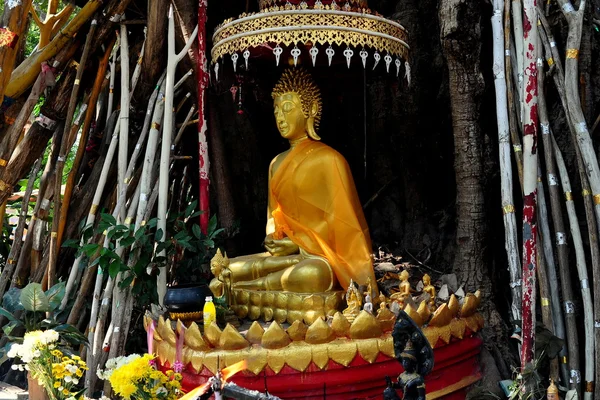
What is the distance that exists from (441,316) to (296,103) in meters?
1.77

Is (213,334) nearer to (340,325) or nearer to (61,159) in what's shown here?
(340,325)

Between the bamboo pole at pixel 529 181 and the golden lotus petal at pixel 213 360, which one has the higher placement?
the bamboo pole at pixel 529 181

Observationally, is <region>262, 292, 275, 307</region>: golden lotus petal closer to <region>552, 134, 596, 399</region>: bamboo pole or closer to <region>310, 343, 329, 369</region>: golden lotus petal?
<region>310, 343, 329, 369</region>: golden lotus petal

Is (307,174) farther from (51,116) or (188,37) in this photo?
(51,116)

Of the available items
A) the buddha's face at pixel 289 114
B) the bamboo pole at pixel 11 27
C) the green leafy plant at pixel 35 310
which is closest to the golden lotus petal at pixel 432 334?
the buddha's face at pixel 289 114

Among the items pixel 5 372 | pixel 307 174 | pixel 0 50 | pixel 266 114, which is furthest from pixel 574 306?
pixel 5 372

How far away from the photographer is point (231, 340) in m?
3.49

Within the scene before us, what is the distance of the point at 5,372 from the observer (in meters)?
5.66

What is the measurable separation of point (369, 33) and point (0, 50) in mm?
2341

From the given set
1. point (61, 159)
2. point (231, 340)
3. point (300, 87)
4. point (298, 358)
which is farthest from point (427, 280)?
point (61, 159)

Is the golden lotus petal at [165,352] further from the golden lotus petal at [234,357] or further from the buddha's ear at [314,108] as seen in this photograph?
the buddha's ear at [314,108]

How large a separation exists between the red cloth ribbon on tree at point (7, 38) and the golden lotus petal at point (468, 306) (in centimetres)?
330

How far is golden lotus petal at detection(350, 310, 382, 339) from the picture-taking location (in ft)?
11.8

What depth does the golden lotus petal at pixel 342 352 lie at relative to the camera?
351 cm
